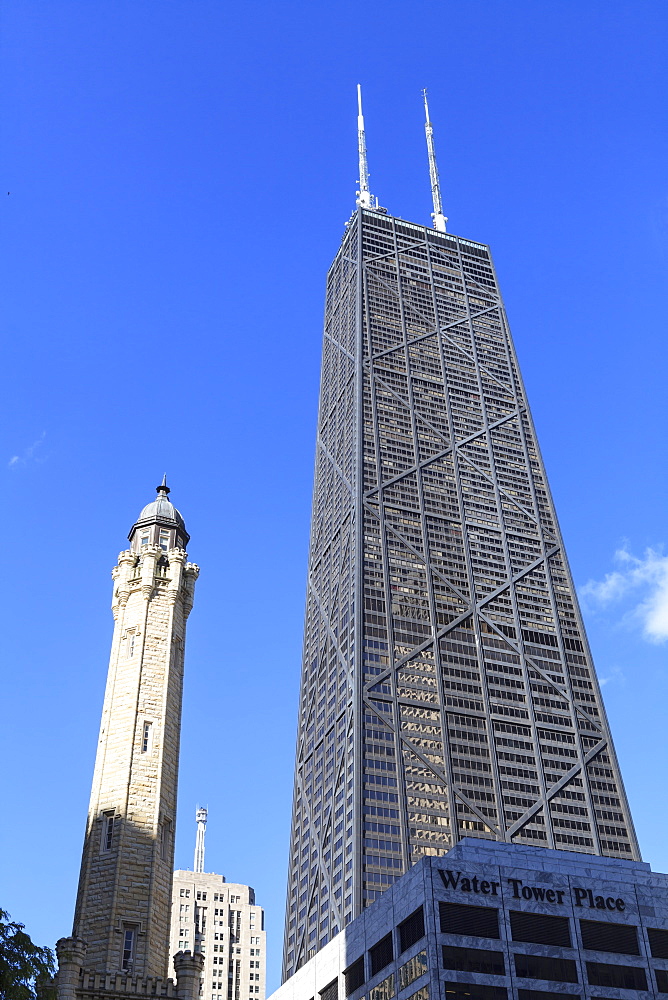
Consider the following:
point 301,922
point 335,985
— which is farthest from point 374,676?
point 335,985

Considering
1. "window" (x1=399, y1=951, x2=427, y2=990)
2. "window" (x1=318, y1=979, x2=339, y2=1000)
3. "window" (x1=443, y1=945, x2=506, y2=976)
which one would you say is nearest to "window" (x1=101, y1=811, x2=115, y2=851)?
"window" (x1=399, y1=951, x2=427, y2=990)

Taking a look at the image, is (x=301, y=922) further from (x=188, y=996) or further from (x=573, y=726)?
(x=188, y=996)

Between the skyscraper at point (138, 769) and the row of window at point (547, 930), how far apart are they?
67.4 ft

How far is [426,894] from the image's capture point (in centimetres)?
8169

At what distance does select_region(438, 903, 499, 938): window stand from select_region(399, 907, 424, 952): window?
178cm

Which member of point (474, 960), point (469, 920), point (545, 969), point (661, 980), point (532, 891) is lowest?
point (661, 980)

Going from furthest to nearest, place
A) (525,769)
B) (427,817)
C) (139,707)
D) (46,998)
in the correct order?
(525,769)
(427,817)
(139,707)
(46,998)

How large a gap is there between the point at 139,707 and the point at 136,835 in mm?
11118

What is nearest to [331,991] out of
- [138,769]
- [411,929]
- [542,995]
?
[411,929]

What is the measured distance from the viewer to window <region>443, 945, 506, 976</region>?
80062 mm

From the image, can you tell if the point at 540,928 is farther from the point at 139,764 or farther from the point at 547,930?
the point at 139,764

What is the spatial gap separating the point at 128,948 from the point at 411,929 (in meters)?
20.0

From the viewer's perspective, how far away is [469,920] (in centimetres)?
8188

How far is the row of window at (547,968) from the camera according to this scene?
80.4 meters
